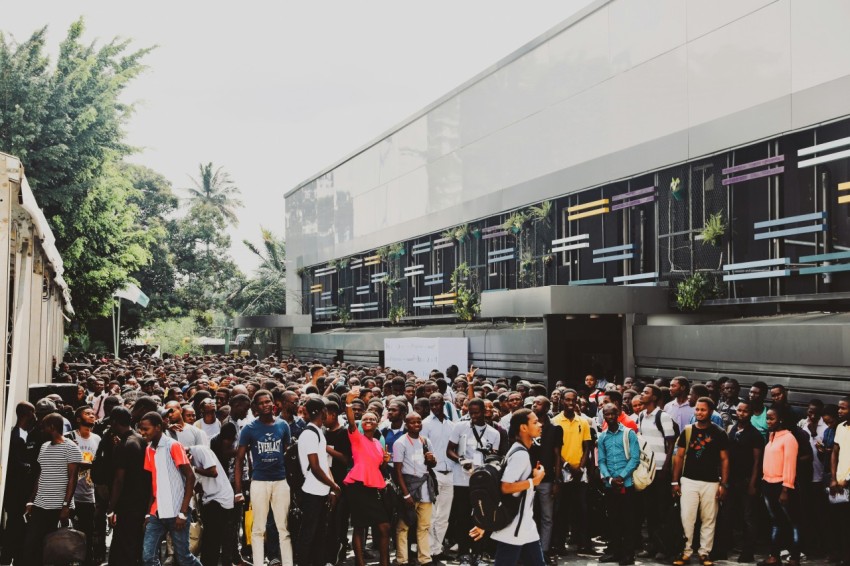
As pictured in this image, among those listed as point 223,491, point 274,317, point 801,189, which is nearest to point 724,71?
point 801,189

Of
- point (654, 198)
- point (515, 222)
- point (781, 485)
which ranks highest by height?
point (515, 222)

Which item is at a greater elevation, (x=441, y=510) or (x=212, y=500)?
(x=212, y=500)

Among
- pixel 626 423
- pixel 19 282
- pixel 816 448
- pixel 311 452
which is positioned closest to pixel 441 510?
pixel 311 452

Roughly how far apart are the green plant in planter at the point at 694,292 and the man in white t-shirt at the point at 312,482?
9983 millimetres

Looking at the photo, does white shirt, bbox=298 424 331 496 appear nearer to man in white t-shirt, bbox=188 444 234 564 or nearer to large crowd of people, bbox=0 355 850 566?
large crowd of people, bbox=0 355 850 566

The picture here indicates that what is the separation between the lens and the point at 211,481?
28.1 feet

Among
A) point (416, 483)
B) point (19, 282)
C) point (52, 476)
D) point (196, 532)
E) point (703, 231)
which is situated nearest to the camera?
point (52, 476)

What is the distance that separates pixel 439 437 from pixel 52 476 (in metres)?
4.07

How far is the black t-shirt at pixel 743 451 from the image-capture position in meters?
10.0

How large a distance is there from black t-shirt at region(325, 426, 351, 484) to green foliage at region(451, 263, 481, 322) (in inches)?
633

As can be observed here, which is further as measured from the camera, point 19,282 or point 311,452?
point 19,282

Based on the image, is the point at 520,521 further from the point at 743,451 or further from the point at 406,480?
the point at 743,451

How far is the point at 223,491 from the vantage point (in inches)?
339

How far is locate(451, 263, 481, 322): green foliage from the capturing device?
25.7 meters
